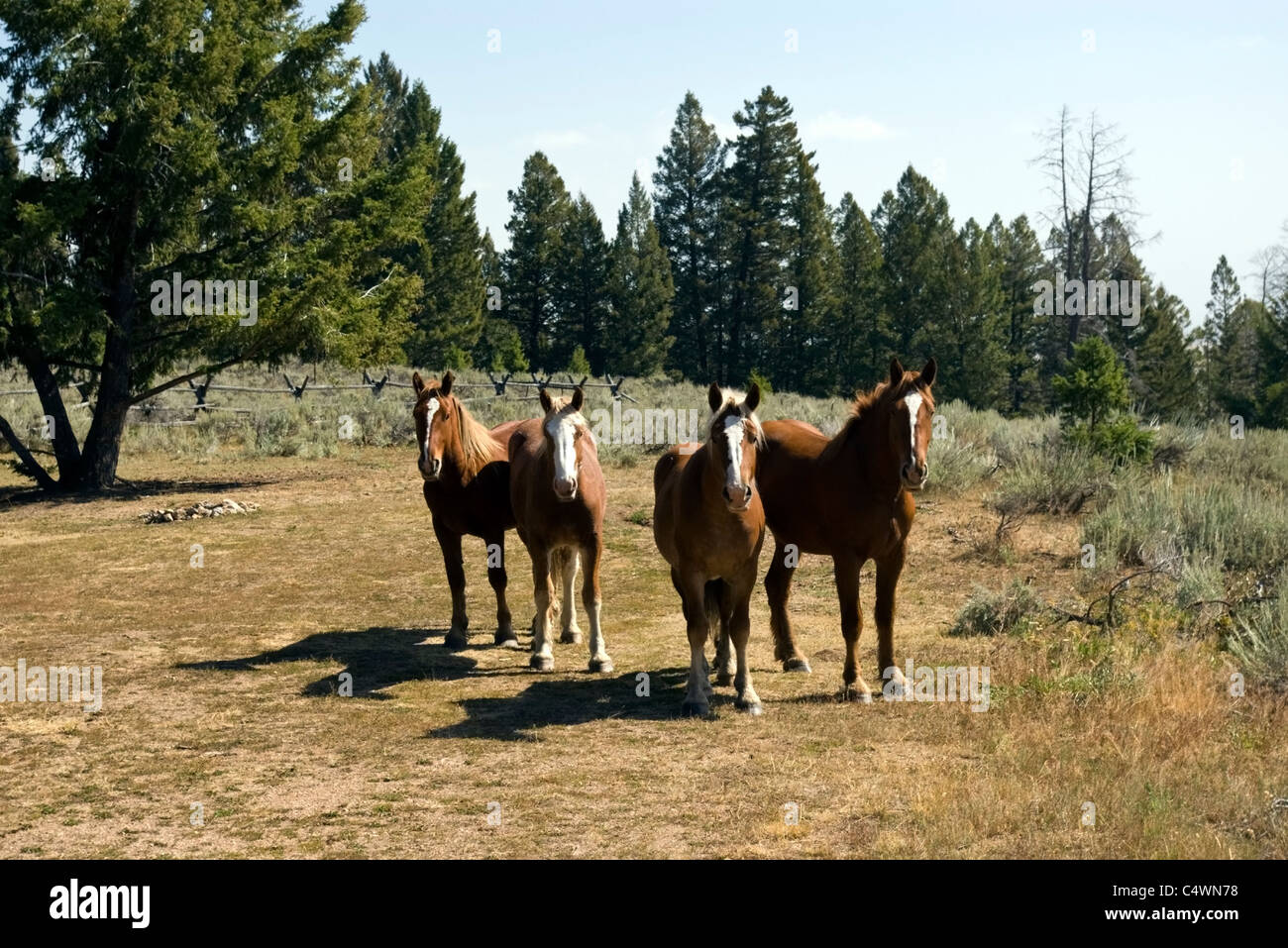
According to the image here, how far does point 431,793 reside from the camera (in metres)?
6.97

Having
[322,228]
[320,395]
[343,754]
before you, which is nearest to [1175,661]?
[343,754]

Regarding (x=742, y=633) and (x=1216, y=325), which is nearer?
(x=742, y=633)

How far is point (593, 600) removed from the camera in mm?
10117

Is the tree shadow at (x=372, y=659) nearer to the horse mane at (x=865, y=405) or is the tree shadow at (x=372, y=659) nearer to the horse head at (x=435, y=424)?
the horse head at (x=435, y=424)

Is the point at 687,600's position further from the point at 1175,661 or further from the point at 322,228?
the point at 322,228

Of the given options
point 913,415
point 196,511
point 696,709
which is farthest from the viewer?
point 196,511

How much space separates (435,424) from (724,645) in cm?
341

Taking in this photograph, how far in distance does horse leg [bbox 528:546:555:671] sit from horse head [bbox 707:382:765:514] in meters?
2.39

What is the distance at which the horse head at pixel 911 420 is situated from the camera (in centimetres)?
823

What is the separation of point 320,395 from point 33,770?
32537mm

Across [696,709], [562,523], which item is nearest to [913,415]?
A: [696,709]

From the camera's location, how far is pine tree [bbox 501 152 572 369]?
193 feet

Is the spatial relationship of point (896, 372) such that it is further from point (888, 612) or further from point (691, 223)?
point (691, 223)

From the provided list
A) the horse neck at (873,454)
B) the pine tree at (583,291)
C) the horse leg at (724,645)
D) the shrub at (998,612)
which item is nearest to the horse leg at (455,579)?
the horse leg at (724,645)
